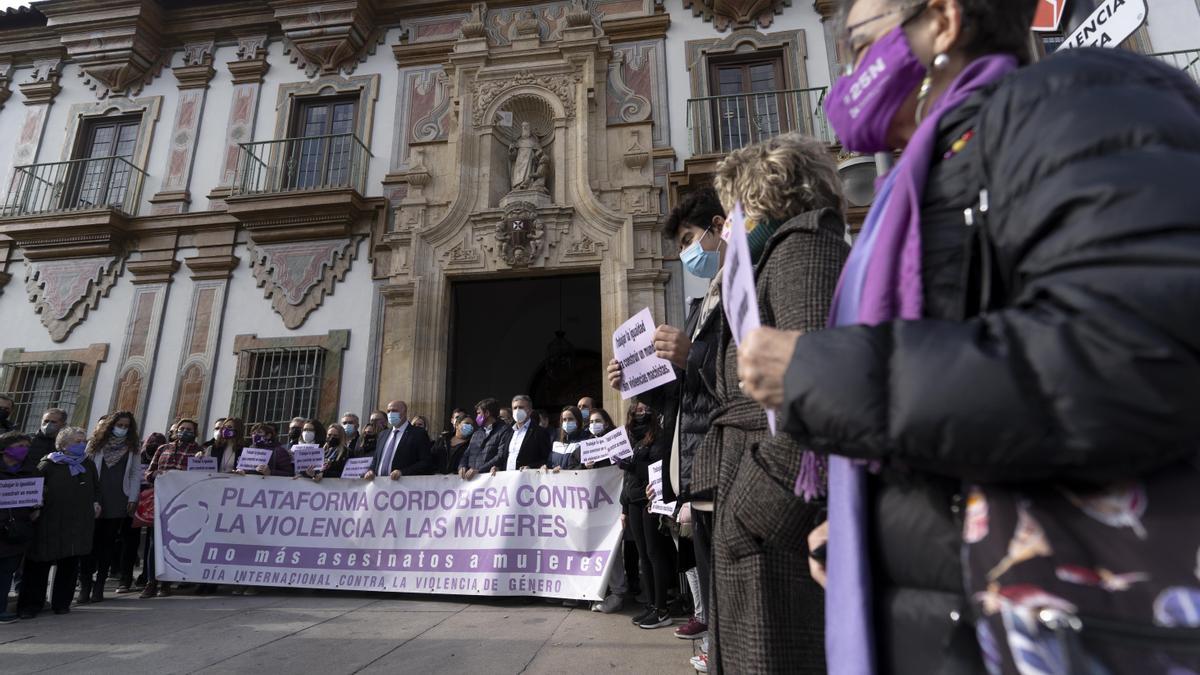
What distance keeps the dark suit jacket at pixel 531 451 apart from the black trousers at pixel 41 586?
3.65 metres

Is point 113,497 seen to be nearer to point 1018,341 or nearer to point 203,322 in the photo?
point 203,322

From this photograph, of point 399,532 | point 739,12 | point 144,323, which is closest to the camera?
point 399,532

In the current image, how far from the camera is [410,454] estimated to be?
21.4 ft

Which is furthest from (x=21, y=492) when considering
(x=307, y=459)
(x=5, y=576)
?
Result: (x=307, y=459)

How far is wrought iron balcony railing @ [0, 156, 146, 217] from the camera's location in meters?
10.9

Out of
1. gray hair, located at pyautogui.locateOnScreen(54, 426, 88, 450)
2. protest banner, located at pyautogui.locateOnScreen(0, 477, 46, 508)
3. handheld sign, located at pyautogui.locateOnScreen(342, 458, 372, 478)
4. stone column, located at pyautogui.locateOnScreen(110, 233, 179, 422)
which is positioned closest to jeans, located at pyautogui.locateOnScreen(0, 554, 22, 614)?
protest banner, located at pyautogui.locateOnScreen(0, 477, 46, 508)

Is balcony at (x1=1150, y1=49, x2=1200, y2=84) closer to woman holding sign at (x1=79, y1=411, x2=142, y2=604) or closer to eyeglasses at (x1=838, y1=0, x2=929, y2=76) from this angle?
eyeglasses at (x1=838, y1=0, x2=929, y2=76)

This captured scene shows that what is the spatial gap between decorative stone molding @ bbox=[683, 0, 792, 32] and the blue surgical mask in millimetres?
9233

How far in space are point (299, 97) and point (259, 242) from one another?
2840mm

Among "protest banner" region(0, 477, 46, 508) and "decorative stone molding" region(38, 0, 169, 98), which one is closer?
"protest banner" region(0, 477, 46, 508)

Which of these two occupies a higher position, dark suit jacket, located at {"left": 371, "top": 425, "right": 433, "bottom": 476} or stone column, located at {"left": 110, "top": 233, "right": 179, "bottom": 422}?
stone column, located at {"left": 110, "top": 233, "right": 179, "bottom": 422}

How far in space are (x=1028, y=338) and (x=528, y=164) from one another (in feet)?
31.7

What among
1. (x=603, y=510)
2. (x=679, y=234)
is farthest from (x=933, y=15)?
(x=603, y=510)

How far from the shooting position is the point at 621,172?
31.4ft
